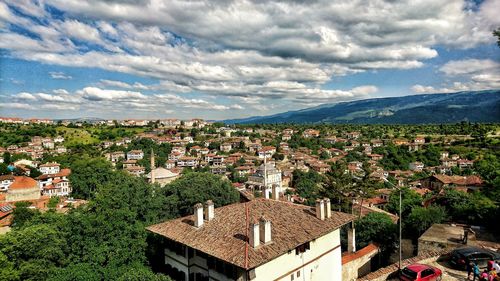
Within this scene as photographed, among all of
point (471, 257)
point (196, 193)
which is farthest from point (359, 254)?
point (196, 193)

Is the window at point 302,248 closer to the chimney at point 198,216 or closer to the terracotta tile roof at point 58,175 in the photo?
the chimney at point 198,216

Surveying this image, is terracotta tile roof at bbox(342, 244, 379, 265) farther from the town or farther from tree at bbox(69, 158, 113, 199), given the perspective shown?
tree at bbox(69, 158, 113, 199)

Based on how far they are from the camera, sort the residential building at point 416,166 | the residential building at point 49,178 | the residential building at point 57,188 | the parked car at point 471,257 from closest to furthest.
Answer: the parked car at point 471,257
the residential building at point 57,188
the residential building at point 49,178
the residential building at point 416,166

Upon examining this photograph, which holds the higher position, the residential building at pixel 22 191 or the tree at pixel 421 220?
the tree at pixel 421 220

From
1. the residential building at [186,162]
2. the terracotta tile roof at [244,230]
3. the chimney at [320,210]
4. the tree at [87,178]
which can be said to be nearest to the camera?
the terracotta tile roof at [244,230]

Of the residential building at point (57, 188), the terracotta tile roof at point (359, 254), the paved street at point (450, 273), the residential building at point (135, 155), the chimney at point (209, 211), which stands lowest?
the residential building at point (57, 188)

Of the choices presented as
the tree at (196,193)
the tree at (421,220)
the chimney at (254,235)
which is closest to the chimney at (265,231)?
the chimney at (254,235)

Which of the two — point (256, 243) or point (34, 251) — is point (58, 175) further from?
point (256, 243)

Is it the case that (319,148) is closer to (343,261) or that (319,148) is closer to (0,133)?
(343,261)
